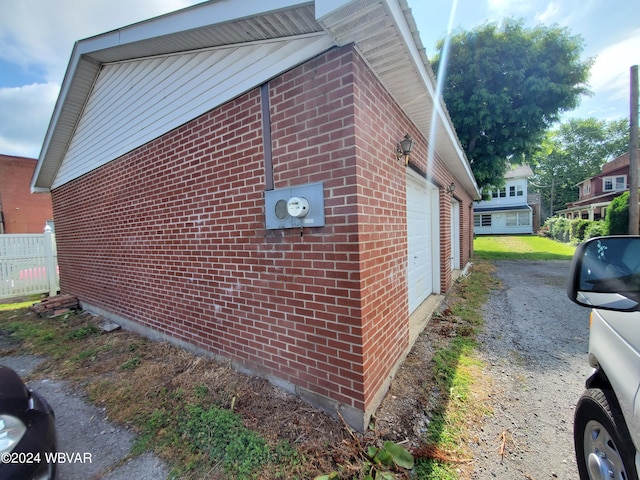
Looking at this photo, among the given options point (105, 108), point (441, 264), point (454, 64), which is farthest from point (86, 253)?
point (454, 64)

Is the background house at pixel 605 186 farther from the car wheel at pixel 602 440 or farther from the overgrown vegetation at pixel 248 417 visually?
the car wheel at pixel 602 440

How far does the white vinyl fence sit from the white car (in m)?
12.0

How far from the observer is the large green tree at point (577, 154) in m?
36.4

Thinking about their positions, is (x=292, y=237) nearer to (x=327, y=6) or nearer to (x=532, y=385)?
(x=327, y=6)

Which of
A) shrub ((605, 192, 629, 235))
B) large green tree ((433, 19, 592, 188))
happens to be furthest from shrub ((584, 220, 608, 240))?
large green tree ((433, 19, 592, 188))

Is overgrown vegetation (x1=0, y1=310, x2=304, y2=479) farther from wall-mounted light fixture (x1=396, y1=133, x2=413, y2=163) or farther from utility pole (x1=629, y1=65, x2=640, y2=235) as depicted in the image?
utility pole (x1=629, y1=65, x2=640, y2=235)

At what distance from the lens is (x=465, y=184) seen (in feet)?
29.7

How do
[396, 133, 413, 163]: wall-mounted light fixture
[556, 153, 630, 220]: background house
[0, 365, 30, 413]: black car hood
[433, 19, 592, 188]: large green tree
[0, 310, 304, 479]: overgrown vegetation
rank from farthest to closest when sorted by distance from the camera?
[556, 153, 630, 220]: background house → [433, 19, 592, 188]: large green tree → [396, 133, 413, 163]: wall-mounted light fixture → [0, 310, 304, 479]: overgrown vegetation → [0, 365, 30, 413]: black car hood

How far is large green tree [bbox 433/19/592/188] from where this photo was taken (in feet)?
36.5

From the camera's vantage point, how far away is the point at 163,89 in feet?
12.5

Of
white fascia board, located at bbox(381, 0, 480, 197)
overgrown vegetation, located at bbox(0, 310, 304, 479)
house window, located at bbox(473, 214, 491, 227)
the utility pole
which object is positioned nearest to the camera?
white fascia board, located at bbox(381, 0, 480, 197)

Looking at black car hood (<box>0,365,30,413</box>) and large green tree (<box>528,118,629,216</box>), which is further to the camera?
large green tree (<box>528,118,629,216</box>)

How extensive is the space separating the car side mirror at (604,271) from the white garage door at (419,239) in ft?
9.08

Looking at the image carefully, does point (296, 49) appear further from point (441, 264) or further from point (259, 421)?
point (441, 264)
